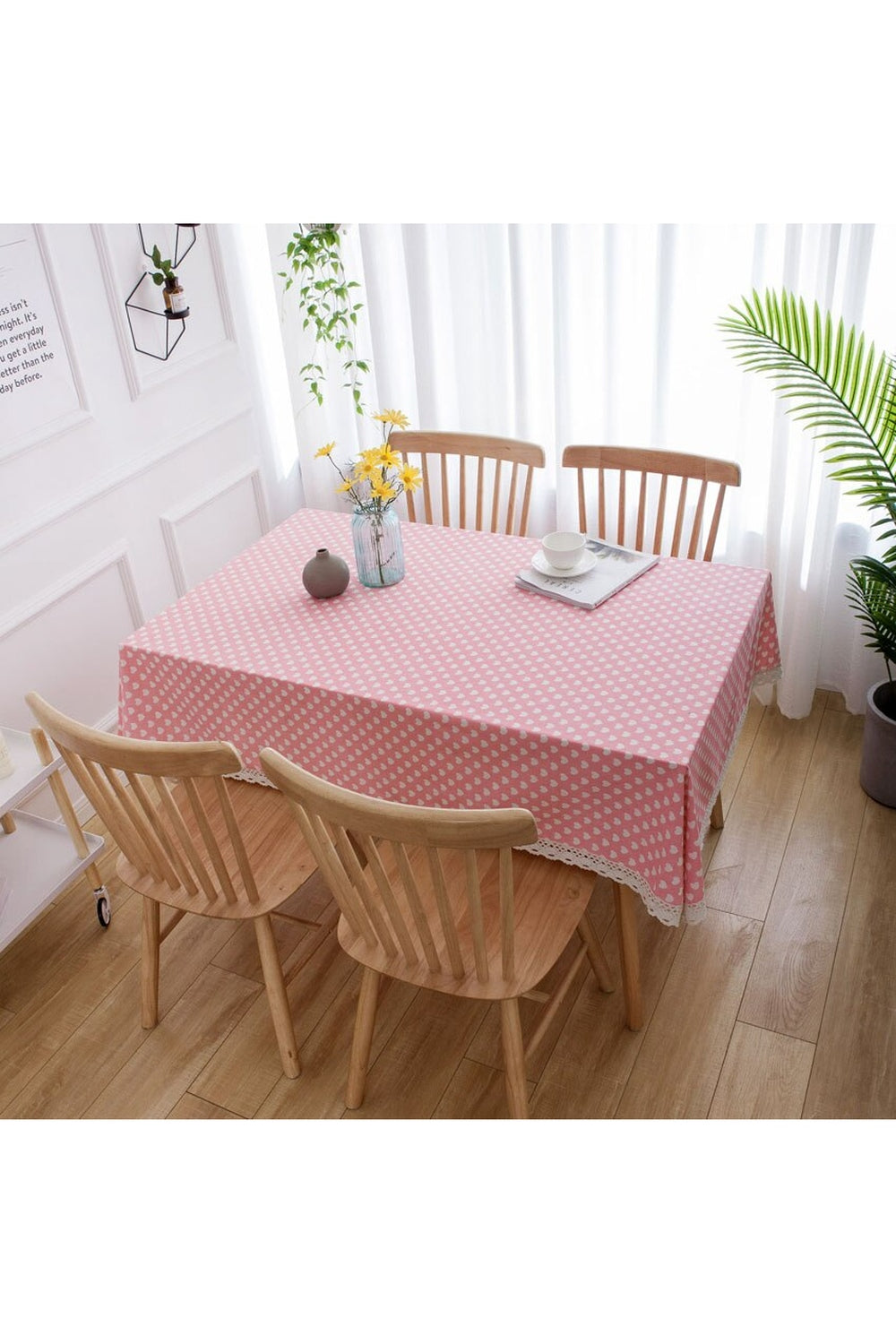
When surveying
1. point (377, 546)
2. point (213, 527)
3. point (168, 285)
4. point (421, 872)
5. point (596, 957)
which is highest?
point (168, 285)

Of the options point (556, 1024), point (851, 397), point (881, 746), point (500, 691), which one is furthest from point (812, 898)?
point (851, 397)

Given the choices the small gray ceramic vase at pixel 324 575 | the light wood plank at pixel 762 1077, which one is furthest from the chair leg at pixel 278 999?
the light wood plank at pixel 762 1077

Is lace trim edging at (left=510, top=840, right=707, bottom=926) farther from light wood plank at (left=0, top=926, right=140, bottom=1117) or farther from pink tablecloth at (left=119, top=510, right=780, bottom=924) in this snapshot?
light wood plank at (left=0, top=926, right=140, bottom=1117)

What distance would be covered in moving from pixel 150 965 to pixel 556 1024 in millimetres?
867

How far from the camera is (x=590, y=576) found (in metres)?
2.37

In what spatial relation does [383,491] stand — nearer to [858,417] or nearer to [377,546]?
[377,546]

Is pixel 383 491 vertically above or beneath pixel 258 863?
above

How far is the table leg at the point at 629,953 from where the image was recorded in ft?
6.88

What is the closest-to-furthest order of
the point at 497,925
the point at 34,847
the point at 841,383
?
the point at 497,925 → the point at 841,383 → the point at 34,847

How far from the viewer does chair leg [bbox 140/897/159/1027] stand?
225 cm

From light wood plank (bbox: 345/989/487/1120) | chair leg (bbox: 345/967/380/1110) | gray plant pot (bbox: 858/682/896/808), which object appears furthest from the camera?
gray plant pot (bbox: 858/682/896/808)

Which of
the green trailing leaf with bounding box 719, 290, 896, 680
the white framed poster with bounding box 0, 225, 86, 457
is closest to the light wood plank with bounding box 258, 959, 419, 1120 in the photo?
the green trailing leaf with bounding box 719, 290, 896, 680

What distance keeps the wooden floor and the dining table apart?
0.59ft

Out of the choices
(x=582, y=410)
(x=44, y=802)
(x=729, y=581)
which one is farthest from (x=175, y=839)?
(x=582, y=410)
